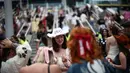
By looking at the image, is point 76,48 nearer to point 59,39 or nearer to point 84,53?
point 84,53

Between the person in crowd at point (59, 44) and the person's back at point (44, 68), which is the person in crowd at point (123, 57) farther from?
the person's back at point (44, 68)

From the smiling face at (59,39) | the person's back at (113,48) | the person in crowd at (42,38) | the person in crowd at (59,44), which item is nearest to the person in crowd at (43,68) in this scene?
the person in crowd at (59,44)

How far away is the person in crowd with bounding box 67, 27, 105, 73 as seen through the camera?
3.94 meters

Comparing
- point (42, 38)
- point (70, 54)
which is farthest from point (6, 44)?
point (70, 54)

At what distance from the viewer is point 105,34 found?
11.1m

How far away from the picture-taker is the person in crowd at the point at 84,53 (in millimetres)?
3938

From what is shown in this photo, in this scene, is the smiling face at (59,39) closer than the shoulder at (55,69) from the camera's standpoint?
No

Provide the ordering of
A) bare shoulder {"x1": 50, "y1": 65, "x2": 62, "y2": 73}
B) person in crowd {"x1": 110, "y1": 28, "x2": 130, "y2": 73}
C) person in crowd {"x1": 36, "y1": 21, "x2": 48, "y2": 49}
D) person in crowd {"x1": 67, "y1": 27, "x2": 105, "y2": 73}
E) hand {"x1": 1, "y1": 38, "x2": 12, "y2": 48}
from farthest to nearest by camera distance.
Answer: hand {"x1": 1, "y1": 38, "x2": 12, "y2": 48} < person in crowd {"x1": 36, "y1": 21, "x2": 48, "y2": 49} < person in crowd {"x1": 110, "y1": 28, "x2": 130, "y2": 73} < bare shoulder {"x1": 50, "y1": 65, "x2": 62, "y2": 73} < person in crowd {"x1": 67, "y1": 27, "x2": 105, "y2": 73}

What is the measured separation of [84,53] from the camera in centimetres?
395

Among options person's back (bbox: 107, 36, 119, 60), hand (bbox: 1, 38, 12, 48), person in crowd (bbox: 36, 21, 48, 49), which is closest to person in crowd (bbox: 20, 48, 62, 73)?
person in crowd (bbox: 36, 21, 48, 49)

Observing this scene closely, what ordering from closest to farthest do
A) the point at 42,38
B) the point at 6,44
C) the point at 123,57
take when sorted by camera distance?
the point at 123,57, the point at 42,38, the point at 6,44

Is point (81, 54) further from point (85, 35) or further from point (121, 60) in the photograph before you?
point (121, 60)

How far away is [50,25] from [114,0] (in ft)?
71.5

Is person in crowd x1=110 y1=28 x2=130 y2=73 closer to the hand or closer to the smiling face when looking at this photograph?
the smiling face
